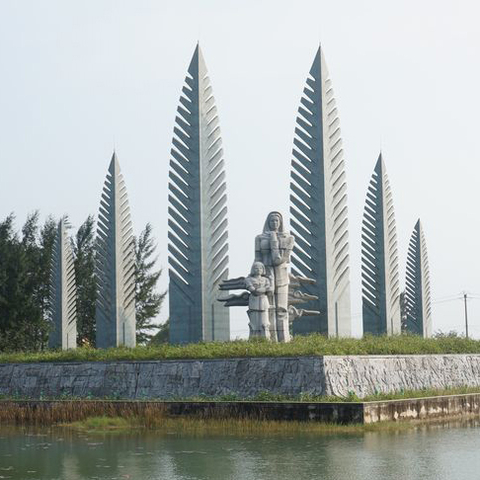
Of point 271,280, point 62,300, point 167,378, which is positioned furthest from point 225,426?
point 62,300

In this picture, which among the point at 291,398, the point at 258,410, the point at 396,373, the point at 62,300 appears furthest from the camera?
the point at 62,300

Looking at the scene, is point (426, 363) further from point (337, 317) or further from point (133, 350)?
point (133, 350)

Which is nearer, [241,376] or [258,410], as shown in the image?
[258,410]

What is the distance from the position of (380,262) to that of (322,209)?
6.21 m

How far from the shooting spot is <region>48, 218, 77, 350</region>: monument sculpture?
111 feet

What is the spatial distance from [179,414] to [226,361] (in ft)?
6.68

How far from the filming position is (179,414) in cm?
2041

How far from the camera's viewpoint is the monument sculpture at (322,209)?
27.1m

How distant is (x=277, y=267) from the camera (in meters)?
25.2

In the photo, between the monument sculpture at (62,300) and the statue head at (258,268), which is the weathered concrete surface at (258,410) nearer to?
the statue head at (258,268)

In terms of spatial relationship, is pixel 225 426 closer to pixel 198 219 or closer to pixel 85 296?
pixel 198 219

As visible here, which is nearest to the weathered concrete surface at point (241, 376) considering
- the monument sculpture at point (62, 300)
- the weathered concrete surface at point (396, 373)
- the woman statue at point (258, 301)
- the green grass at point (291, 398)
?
the weathered concrete surface at point (396, 373)

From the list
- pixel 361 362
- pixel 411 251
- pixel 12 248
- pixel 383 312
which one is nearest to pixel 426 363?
pixel 361 362

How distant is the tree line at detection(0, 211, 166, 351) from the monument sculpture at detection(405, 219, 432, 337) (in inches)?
414
